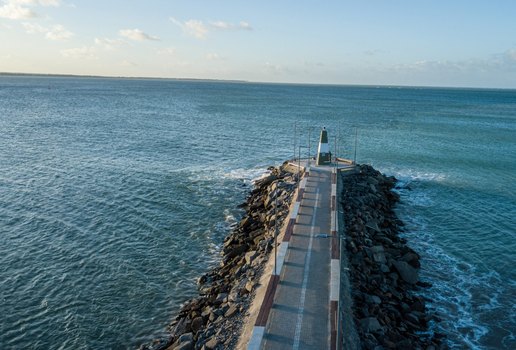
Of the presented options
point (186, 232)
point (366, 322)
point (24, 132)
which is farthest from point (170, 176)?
point (24, 132)

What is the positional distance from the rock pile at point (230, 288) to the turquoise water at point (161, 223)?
126cm

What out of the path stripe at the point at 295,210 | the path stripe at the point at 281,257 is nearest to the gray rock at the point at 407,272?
the path stripe at the point at 295,210

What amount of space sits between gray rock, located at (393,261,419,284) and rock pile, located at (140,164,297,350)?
794 cm

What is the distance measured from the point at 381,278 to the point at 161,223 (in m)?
17.7

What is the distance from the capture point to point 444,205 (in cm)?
3975

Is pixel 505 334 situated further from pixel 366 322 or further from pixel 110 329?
pixel 110 329

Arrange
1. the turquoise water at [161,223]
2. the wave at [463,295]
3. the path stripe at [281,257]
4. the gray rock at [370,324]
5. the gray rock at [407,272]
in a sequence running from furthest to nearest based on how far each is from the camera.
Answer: the gray rock at [407,272], the turquoise water at [161,223], the wave at [463,295], the path stripe at [281,257], the gray rock at [370,324]

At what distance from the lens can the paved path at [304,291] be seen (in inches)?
625

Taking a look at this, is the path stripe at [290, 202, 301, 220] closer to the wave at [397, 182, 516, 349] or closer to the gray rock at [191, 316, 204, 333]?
the wave at [397, 182, 516, 349]

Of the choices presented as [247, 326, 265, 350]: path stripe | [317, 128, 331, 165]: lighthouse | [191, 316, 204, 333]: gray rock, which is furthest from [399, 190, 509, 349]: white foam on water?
[191, 316, 204, 333]: gray rock

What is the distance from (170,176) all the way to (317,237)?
25.7m

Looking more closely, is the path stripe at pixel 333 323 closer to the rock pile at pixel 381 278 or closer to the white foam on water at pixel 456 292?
the rock pile at pixel 381 278

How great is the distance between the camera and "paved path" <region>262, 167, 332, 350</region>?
1588cm

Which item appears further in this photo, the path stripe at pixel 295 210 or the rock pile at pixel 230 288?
the path stripe at pixel 295 210
